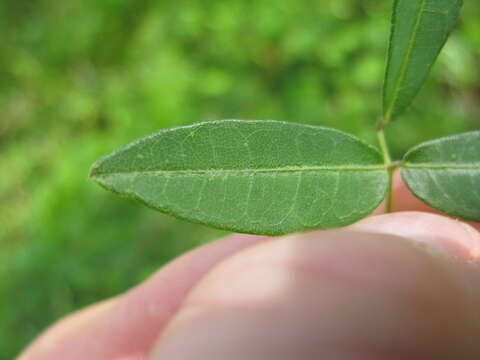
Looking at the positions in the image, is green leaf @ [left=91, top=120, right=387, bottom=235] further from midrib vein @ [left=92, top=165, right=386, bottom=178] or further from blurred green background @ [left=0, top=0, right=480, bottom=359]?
blurred green background @ [left=0, top=0, right=480, bottom=359]

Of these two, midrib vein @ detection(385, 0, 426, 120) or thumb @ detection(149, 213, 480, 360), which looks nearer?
thumb @ detection(149, 213, 480, 360)

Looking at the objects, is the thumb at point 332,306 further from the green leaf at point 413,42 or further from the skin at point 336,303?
the green leaf at point 413,42

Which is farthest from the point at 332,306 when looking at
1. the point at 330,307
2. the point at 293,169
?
the point at 293,169

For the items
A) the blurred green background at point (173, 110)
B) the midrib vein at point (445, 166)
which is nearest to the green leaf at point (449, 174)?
the midrib vein at point (445, 166)

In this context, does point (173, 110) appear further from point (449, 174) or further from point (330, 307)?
point (330, 307)

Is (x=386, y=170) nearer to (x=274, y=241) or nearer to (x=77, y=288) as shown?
(x=274, y=241)

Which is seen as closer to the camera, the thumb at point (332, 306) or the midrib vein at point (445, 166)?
the thumb at point (332, 306)

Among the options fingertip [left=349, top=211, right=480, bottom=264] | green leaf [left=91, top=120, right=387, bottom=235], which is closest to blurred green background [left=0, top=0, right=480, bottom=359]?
fingertip [left=349, top=211, right=480, bottom=264]
